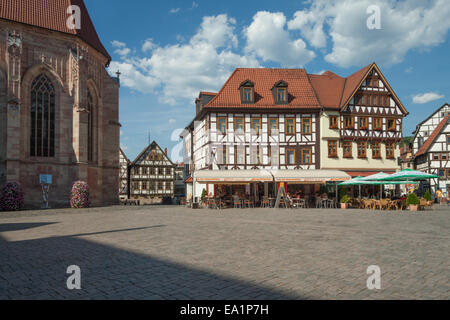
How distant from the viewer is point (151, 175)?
52594mm

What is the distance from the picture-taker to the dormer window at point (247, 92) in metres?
28.8

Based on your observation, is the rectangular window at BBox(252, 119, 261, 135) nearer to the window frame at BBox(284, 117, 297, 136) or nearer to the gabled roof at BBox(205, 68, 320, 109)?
the gabled roof at BBox(205, 68, 320, 109)

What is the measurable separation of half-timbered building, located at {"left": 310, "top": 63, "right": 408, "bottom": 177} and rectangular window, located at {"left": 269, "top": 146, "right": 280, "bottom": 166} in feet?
12.0

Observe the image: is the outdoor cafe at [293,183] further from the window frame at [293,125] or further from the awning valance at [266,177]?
the window frame at [293,125]

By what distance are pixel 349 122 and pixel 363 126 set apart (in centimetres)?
131

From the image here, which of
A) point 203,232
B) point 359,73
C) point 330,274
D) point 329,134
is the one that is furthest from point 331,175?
point 330,274

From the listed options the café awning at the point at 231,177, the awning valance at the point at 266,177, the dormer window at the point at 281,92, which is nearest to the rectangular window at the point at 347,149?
the awning valance at the point at 266,177

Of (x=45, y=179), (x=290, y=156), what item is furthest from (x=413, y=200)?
(x=45, y=179)

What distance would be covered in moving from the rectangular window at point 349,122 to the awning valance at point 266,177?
6.49 m
